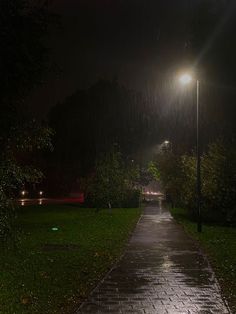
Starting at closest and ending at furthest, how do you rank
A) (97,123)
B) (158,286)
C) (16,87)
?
(16,87), (158,286), (97,123)

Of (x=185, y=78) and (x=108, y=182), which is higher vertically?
(x=185, y=78)

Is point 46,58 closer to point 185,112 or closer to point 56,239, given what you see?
point 56,239

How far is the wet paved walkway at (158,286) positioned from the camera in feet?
28.3

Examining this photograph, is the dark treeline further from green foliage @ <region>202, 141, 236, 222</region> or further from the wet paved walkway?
the wet paved walkway

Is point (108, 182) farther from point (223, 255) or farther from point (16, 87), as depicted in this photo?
point (16, 87)

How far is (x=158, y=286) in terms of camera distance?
10.5m

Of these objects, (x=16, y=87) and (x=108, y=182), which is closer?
(x=16, y=87)

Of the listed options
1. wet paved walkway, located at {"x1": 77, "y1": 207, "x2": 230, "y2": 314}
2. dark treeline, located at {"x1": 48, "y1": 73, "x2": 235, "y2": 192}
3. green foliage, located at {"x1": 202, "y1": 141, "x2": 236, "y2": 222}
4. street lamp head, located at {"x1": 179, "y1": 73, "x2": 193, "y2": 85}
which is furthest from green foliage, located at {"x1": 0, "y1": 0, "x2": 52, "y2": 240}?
dark treeline, located at {"x1": 48, "y1": 73, "x2": 235, "y2": 192}

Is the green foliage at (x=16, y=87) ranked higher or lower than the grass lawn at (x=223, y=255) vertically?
higher

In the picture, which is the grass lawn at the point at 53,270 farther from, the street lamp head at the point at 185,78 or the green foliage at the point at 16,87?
the street lamp head at the point at 185,78

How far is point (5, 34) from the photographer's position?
26.4ft

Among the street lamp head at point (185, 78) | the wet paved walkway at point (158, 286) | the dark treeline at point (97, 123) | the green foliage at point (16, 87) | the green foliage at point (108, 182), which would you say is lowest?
the wet paved walkway at point (158, 286)

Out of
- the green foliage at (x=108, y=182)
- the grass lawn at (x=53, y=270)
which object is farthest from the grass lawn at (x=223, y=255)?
the green foliage at (x=108, y=182)

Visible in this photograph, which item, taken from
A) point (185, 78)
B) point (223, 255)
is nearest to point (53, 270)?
point (223, 255)
